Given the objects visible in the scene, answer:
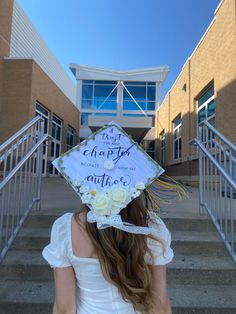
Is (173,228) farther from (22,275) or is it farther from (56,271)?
(56,271)

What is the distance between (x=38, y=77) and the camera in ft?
41.5

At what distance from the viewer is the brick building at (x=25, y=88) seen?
11695mm

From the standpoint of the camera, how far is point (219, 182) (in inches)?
144

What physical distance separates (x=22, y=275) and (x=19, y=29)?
48.2 feet

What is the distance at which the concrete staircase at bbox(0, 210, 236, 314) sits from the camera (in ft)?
7.89

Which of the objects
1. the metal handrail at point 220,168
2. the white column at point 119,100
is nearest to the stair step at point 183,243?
the metal handrail at point 220,168

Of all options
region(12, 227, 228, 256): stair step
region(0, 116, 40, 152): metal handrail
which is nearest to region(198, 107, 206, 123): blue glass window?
region(0, 116, 40, 152): metal handrail

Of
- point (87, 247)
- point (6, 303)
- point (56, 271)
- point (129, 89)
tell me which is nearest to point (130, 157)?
point (87, 247)

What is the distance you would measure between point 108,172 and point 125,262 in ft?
1.24

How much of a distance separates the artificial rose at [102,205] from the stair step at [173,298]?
1606 millimetres

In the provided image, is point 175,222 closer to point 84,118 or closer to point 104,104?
point 84,118

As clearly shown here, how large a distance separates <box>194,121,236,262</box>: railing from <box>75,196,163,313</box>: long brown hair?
2.02 m

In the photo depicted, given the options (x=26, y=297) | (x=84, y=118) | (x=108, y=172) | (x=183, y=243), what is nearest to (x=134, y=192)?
(x=108, y=172)

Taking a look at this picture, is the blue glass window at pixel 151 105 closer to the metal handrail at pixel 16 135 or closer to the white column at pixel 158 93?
the white column at pixel 158 93
